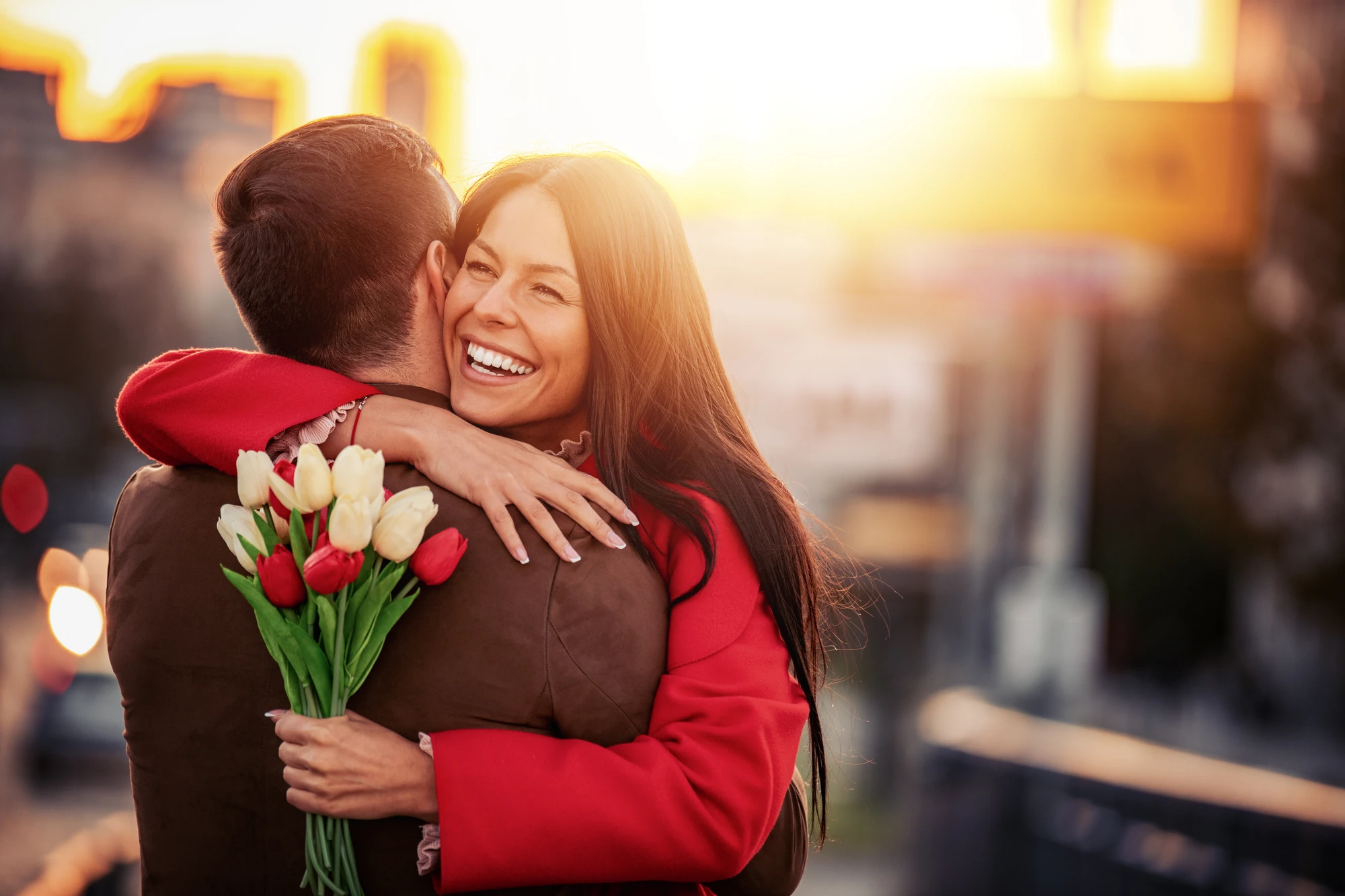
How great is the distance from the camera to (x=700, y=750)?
185 centimetres

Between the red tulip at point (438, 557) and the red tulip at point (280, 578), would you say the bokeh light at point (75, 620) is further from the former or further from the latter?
the red tulip at point (438, 557)

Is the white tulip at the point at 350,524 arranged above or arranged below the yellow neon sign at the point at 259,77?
below

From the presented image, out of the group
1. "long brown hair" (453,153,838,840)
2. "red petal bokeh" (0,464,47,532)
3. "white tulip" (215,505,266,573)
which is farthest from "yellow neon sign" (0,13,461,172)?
"red petal bokeh" (0,464,47,532)

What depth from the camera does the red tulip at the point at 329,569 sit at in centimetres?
173

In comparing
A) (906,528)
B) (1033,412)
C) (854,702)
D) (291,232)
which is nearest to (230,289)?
(291,232)

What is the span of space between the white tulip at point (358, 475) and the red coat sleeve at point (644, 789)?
1.16 ft

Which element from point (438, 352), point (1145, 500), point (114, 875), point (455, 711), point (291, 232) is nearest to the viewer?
point (455, 711)

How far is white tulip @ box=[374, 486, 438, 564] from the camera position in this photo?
1744 millimetres

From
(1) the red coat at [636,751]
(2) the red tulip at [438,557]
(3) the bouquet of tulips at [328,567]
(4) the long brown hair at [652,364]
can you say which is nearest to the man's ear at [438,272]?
(4) the long brown hair at [652,364]

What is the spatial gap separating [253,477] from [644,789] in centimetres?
68

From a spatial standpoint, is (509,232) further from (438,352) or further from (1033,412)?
(1033,412)

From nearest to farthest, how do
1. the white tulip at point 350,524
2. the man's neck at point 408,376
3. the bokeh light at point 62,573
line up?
the white tulip at point 350,524, the man's neck at point 408,376, the bokeh light at point 62,573

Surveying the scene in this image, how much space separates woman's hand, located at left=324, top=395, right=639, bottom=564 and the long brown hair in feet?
0.50

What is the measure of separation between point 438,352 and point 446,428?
248 millimetres
